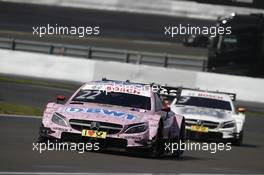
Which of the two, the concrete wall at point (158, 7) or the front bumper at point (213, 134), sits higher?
the concrete wall at point (158, 7)

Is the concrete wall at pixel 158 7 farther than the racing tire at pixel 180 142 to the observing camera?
Yes

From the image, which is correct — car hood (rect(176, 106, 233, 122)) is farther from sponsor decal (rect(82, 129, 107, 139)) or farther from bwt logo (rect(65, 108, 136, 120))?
sponsor decal (rect(82, 129, 107, 139))

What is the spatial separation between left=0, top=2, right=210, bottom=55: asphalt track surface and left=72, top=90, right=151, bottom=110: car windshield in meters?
32.8

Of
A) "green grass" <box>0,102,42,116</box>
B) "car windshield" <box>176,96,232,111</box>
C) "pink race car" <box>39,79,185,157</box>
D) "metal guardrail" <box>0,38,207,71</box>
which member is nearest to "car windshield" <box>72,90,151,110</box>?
"pink race car" <box>39,79,185,157</box>

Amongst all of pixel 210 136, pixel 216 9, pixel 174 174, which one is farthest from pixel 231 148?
pixel 216 9

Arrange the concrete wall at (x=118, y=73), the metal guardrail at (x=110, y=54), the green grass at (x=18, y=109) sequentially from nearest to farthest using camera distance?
the green grass at (x=18, y=109)
the concrete wall at (x=118, y=73)
the metal guardrail at (x=110, y=54)

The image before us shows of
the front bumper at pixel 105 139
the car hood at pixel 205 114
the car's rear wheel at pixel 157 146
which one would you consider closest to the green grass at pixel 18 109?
the car hood at pixel 205 114


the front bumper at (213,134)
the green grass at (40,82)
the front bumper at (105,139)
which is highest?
the front bumper at (105,139)

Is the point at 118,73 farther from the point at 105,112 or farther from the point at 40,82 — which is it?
the point at 105,112

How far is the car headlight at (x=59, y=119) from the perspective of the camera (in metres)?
14.4

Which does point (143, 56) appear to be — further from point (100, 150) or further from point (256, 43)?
point (100, 150)

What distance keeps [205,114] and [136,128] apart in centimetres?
735

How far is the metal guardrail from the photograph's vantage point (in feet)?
135

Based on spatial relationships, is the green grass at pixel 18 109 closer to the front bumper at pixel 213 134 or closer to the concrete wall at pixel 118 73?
the front bumper at pixel 213 134
